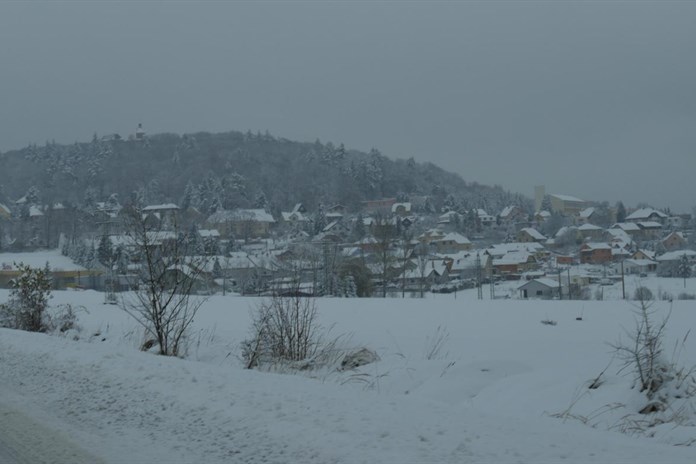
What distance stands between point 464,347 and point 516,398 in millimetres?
4669

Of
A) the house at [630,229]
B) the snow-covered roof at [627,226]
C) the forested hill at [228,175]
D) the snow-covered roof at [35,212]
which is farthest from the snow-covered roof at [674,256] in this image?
the snow-covered roof at [35,212]

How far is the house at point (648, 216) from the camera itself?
107 m

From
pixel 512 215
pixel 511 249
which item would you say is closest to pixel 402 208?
pixel 512 215

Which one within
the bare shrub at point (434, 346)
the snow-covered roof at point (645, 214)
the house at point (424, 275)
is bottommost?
the bare shrub at point (434, 346)

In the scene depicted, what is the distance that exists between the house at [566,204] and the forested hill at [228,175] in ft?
21.2

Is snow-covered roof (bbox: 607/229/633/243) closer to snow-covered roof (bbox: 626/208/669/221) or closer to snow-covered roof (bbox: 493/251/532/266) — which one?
snow-covered roof (bbox: 626/208/669/221)

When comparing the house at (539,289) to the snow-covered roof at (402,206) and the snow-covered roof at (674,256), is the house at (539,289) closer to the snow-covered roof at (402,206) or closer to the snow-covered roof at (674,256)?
the snow-covered roof at (674,256)

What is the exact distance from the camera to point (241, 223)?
9400 cm

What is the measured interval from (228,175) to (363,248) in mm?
80970

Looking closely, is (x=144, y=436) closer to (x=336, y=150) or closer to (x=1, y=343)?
(x=1, y=343)

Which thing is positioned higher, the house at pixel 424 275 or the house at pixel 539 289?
the house at pixel 424 275

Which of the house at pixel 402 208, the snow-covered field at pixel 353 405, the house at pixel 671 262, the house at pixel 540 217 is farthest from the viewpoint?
the house at pixel 540 217

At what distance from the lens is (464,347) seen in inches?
522

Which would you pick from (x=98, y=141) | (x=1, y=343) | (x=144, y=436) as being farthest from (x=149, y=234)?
(x=98, y=141)
